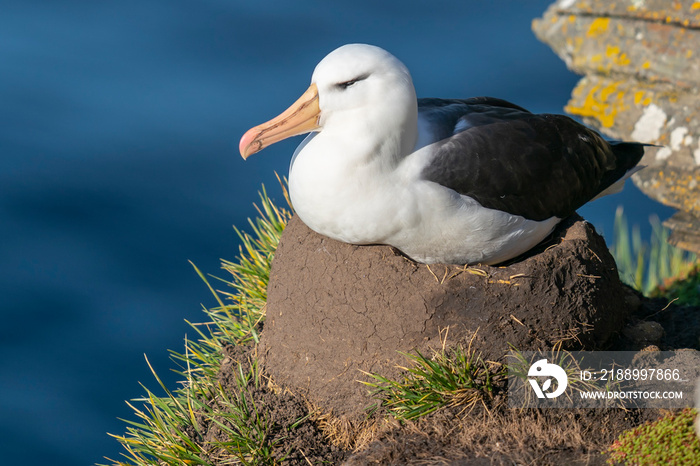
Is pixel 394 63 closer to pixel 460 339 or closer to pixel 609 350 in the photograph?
pixel 460 339

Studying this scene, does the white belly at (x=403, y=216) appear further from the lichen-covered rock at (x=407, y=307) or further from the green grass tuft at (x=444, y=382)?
the green grass tuft at (x=444, y=382)

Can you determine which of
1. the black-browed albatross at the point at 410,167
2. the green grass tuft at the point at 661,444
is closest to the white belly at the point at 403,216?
the black-browed albatross at the point at 410,167

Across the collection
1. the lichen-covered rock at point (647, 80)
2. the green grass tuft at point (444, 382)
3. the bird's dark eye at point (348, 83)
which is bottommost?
the green grass tuft at point (444, 382)

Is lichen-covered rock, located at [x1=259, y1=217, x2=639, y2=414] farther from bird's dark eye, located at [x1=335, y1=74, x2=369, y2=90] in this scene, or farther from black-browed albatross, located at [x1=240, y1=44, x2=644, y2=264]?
bird's dark eye, located at [x1=335, y1=74, x2=369, y2=90]

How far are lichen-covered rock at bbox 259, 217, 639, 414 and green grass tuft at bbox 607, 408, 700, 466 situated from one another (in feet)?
1.94

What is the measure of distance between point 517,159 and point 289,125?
1.09m

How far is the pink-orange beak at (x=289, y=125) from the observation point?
3625mm

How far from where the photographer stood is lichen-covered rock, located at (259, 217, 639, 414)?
3752 mm

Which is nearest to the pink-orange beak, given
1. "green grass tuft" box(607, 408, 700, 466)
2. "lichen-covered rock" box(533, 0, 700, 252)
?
"green grass tuft" box(607, 408, 700, 466)

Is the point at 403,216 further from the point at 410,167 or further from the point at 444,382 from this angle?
the point at 444,382

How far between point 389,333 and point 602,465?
1.09 m

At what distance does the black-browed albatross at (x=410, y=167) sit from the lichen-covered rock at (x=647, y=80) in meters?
2.59

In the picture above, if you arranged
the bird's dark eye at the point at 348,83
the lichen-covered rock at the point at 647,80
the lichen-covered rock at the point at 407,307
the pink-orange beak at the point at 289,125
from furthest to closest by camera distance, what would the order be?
the lichen-covered rock at the point at 647,80, the lichen-covered rock at the point at 407,307, the pink-orange beak at the point at 289,125, the bird's dark eye at the point at 348,83

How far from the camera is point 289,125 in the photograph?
144 inches
